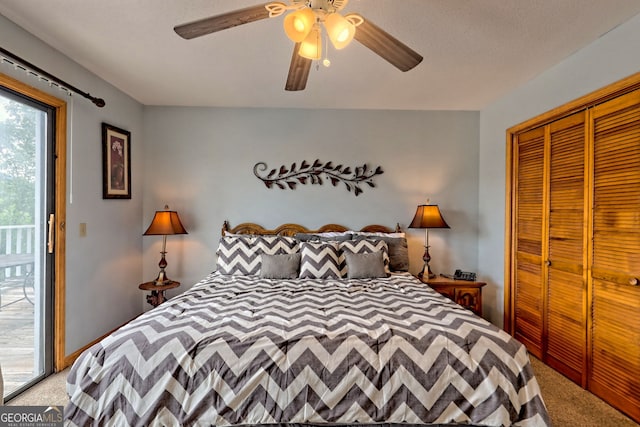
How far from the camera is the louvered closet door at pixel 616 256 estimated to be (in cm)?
190

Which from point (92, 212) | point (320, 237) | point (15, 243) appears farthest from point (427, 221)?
point (15, 243)

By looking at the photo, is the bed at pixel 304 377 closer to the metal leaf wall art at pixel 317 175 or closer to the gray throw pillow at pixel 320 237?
the gray throw pillow at pixel 320 237

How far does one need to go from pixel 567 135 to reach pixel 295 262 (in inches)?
95.9

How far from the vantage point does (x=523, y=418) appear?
1393 mm

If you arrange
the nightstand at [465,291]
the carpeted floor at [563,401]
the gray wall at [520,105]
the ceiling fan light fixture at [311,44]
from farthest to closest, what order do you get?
the nightstand at [465,291]
the gray wall at [520,105]
the carpeted floor at [563,401]
the ceiling fan light fixture at [311,44]

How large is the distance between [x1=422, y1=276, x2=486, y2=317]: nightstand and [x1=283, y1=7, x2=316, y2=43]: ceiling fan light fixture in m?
2.54

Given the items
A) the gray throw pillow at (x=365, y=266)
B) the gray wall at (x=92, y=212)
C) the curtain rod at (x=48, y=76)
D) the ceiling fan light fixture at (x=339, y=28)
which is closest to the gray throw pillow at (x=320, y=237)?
the gray throw pillow at (x=365, y=266)

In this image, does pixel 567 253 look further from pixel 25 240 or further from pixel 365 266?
pixel 25 240

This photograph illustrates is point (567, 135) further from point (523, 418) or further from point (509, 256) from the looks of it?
point (523, 418)

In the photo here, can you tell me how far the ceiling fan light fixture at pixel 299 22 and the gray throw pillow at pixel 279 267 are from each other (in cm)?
186

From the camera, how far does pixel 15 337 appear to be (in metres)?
2.13

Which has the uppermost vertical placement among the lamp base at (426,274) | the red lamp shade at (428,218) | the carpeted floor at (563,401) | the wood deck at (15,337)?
the red lamp shade at (428,218)

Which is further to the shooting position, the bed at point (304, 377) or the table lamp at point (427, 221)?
the table lamp at point (427, 221)

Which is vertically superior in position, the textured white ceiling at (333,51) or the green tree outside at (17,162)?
the textured white ceiling at (333,51)
